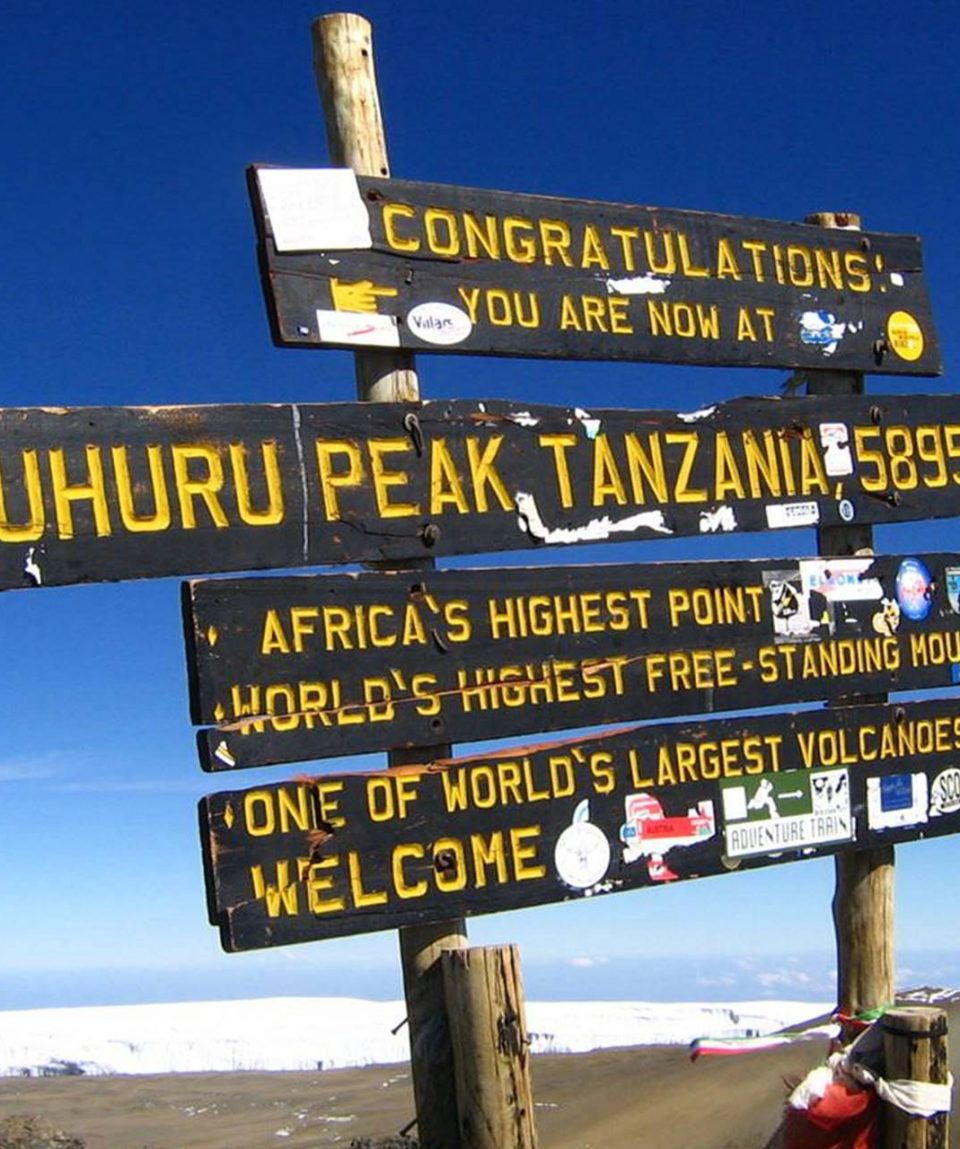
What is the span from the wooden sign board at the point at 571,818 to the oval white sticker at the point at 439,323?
1701 mm

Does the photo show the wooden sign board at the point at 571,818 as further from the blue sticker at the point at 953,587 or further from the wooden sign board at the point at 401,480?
the wooden sign board at the point at 401,480

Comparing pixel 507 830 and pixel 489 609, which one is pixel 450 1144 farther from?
pixel 489 609

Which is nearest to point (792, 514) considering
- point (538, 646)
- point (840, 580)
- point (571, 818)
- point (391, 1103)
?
point (840, 580)

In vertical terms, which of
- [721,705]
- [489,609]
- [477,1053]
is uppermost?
[489,609]

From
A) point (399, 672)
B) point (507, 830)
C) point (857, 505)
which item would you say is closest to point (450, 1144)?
point (507, 830)

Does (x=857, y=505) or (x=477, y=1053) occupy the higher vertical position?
(x=857, y=505)

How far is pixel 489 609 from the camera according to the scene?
573 centimetres

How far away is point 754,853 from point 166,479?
10.1ft

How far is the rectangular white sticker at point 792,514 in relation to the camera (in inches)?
263

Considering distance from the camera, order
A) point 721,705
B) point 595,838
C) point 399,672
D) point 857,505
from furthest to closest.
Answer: point 857,505 → point 721,705 → point 595,838 → point 399,672

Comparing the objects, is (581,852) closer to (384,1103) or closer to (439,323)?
(439,323)

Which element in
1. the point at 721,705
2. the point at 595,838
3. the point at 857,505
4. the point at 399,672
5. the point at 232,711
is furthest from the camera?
the point at 857,505

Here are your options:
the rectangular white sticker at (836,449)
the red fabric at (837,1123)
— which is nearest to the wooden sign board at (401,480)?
the rectangular white sticker at (836,449)

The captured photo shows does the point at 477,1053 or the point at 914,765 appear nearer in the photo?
the point at 477,1053
